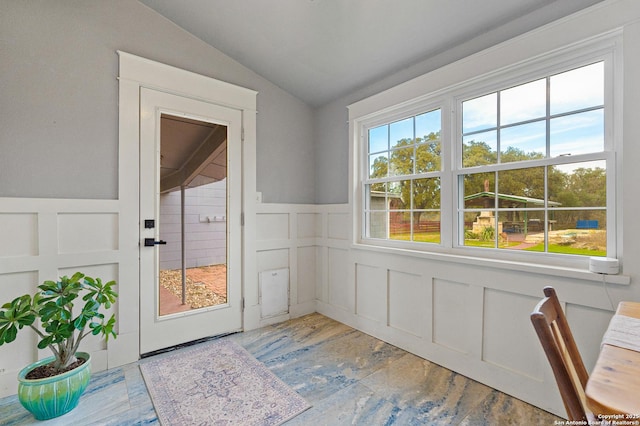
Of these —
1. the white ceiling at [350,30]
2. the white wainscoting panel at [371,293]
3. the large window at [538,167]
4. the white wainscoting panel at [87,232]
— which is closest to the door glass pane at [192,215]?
the white wainscoting panel at [87,232]

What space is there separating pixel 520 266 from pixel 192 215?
259 centimetres

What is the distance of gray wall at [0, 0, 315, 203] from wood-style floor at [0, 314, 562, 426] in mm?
1396

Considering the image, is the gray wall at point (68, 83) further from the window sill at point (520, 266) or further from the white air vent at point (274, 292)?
the window sill at point (520, 266)

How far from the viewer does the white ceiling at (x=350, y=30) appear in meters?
1.94

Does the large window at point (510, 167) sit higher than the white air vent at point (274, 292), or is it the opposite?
the large window at point (510, 167)

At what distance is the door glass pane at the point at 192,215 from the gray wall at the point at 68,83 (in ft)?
1.40

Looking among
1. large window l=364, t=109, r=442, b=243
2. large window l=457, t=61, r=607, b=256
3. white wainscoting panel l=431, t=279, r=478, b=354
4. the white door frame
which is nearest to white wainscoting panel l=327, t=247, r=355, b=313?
large window l=364, t=109, r=442, b=243

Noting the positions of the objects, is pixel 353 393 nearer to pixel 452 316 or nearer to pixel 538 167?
pixel 452 316

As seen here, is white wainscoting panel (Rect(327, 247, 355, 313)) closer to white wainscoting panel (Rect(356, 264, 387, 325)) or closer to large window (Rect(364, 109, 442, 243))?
white wainscoting panel (Rect(356, 264, 387, 325))

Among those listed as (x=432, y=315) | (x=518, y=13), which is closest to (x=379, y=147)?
(x=518, y=13)

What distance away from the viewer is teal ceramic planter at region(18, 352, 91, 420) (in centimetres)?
165

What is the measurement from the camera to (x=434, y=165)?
2.47 m

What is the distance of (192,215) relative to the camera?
269 centimetres

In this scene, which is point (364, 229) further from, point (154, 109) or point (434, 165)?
point (154, 109)
